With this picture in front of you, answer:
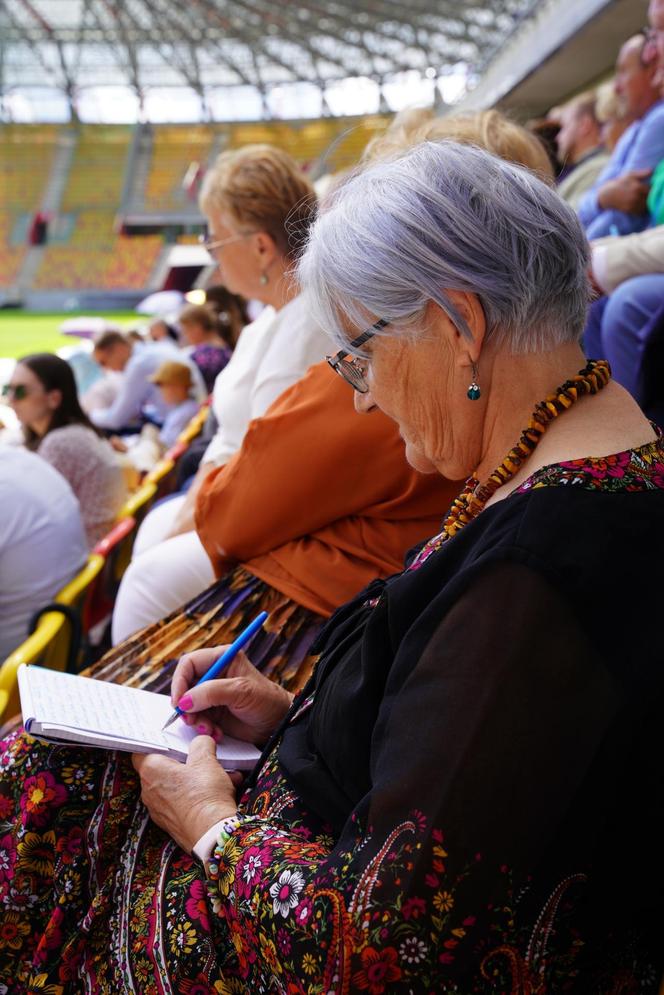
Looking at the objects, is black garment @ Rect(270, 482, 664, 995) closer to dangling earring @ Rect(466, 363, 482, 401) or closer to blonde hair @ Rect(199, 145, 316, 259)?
dangling earring @ Rect(466, 363, 482, 401)

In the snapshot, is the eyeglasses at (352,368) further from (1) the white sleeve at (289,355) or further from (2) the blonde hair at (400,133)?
(1) the white sleeve at (289,355)

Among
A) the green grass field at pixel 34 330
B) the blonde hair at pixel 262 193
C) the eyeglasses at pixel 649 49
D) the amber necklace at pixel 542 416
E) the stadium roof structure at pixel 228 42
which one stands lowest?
the amber necklace at pixel 542 416

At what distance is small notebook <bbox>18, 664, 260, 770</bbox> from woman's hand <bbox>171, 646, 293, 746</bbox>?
0.09 ft

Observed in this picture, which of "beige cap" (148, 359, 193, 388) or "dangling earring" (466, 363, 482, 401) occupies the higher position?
"beige cap" (148, 359, 193, 388)

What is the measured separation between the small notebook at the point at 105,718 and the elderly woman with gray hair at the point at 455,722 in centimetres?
6

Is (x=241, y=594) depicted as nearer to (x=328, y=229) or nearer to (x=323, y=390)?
(x=323, y=390)

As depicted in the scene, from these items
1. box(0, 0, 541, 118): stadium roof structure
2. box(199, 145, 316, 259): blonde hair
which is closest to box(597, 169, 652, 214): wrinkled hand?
box(199, 145, 316, 259): blonde hair

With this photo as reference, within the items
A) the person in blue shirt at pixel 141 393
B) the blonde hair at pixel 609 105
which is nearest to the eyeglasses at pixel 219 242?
the blonde hair at pixel 609 105

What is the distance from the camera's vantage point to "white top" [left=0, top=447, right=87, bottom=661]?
3043 millimetres

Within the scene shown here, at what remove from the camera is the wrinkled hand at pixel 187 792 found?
1.25 meters

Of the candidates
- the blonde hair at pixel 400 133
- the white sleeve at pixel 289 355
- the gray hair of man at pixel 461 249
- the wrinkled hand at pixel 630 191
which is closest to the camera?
the gray hair of man at pixel 461 249

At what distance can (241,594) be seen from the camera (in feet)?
6.59

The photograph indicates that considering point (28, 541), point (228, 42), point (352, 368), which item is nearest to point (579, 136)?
point (28, 541)

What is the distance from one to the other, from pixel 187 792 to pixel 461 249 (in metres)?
0.81
